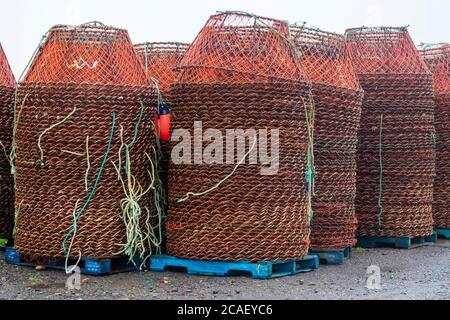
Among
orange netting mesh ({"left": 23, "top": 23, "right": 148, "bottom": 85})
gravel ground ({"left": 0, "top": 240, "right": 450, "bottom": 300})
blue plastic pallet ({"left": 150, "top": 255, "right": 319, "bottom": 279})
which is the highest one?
orange netting mesh ({"left": 23, "top": 23, "right": 148, "bottom": 85})

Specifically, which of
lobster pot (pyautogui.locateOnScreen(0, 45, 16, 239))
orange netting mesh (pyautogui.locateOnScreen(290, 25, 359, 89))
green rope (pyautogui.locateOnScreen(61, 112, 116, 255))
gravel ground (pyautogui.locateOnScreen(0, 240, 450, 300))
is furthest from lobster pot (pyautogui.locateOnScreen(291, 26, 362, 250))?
lobster pot (pyautogui.locateOnScreen(0, 45, 16, 239))

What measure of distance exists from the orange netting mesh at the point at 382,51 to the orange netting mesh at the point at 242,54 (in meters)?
1.87

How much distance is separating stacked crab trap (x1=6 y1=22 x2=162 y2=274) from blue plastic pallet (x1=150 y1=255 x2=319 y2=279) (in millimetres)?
227

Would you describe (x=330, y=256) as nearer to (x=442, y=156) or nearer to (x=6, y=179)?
(x=442, y=156)

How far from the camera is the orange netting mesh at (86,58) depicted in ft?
20.4

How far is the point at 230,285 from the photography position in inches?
233

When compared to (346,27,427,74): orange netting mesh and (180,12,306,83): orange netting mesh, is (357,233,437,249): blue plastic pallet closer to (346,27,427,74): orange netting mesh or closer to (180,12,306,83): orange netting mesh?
(346,27,427,74): orange netting mesh

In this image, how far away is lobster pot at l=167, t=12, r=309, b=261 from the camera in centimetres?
614

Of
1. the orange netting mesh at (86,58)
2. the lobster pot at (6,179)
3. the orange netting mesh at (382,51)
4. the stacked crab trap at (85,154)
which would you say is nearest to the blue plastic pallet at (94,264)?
the stacked crab trap at (85,154)

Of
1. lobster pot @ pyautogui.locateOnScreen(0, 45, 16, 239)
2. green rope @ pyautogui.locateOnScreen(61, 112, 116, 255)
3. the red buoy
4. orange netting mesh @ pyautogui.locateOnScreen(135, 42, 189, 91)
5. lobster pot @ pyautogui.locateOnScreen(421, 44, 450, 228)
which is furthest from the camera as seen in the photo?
lobster pot @ pyautogui.locateOnScreen(421, 44, 450, 228)

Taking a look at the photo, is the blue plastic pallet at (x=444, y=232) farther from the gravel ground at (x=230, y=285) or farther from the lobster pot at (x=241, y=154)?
the lobster pot at (x=241, y=154)

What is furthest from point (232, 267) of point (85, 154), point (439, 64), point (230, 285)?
point (439, 64)
